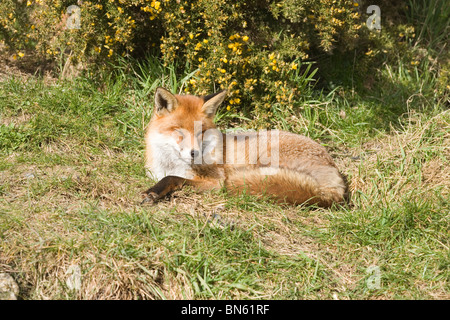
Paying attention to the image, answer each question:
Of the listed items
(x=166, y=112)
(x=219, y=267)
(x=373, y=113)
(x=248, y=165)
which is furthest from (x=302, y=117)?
(x=219, y=267)

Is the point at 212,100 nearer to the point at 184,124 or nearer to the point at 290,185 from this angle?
the point at 184,124

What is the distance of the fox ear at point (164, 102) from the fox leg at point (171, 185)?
2.00ft

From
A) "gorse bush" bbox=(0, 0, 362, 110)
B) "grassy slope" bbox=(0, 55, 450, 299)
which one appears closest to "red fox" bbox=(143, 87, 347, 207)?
"grassy slope" bbox=(0, 55, 450, 299)

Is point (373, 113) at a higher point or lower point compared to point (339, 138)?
higher

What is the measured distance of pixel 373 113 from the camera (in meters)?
5.46

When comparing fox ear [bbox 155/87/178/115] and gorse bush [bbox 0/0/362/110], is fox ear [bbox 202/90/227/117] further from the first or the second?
gorse bush [bbox 0/0/362/110]

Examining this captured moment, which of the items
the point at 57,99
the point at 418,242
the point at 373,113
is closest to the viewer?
the point at 418,242

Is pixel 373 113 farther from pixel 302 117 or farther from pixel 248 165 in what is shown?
pixel 248 165

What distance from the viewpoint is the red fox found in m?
3.72

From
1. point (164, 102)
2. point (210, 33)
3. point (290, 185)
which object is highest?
point (210, 33)

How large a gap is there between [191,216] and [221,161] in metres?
0.86

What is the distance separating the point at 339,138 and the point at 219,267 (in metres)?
2.69

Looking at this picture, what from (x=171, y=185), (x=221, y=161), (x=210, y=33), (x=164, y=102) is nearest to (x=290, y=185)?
(x=221, y=161)

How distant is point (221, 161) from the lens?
13.6ft
